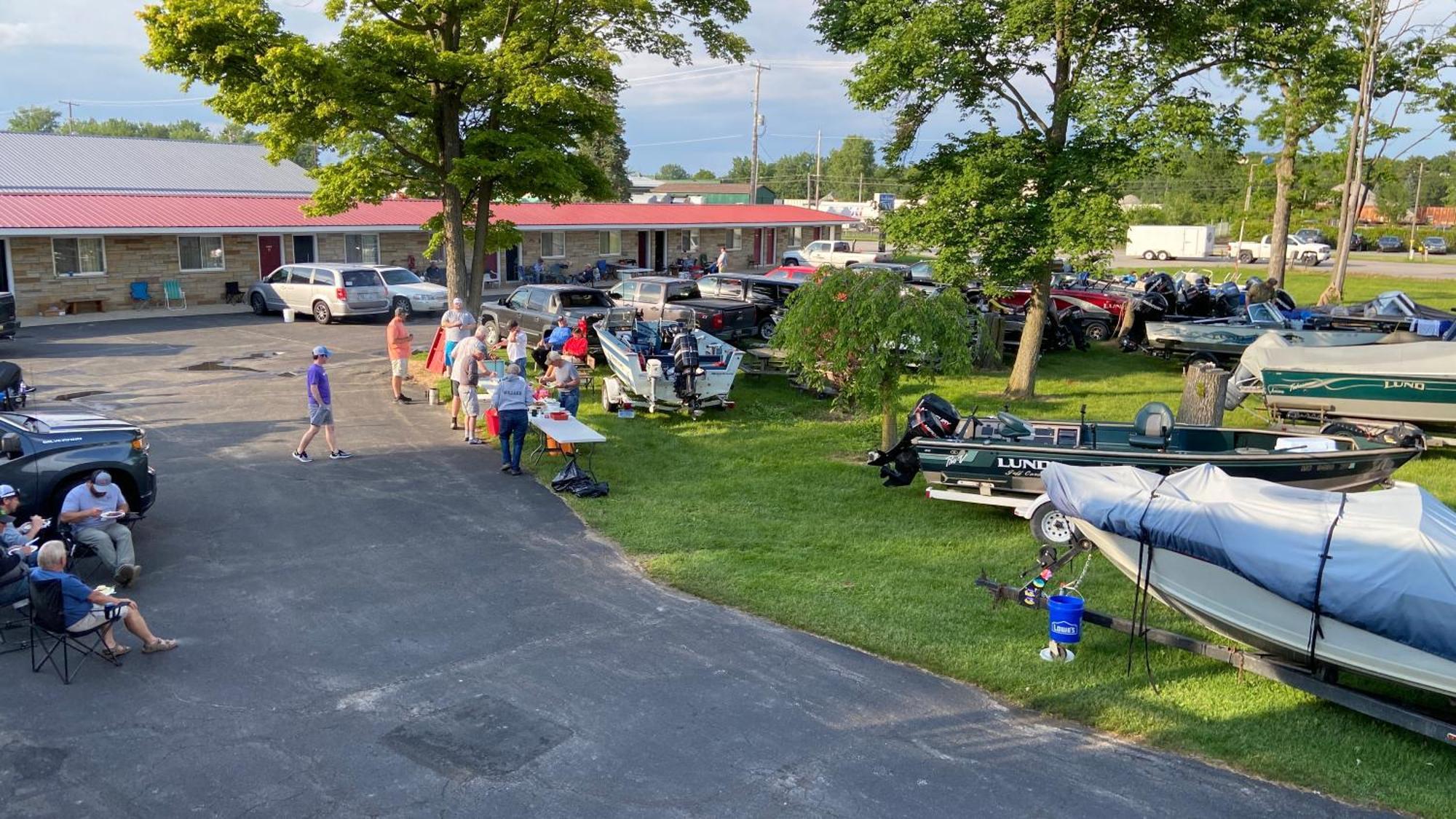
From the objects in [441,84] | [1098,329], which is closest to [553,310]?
[441,84]

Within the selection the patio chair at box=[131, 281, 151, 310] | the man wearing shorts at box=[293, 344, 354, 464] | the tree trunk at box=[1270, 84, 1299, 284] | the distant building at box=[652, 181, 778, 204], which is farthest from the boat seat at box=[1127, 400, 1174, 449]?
the distant building at box=[652, 181, 778, 204]

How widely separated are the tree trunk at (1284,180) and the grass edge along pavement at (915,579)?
15210 millimetres

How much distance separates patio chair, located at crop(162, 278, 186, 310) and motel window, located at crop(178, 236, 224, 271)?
0.60 m

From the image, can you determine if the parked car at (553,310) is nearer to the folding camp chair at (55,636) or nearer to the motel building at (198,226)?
the motel building at (198,226)

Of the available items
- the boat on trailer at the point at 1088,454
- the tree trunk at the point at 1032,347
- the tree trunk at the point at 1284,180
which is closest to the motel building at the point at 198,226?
the tree trunk at the point at 1032,347

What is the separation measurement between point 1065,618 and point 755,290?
1750cm

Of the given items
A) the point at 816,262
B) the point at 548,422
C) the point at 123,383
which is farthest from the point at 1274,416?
the point at 816,262

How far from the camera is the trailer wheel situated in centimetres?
1104

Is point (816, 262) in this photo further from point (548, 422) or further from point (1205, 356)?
point (548, 422)

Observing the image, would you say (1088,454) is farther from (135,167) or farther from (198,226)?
(135,167)

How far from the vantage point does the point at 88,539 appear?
30.0 feet

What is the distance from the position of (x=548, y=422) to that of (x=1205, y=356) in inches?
599

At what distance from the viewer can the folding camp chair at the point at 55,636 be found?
7.43 meters

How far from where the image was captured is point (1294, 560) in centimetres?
714
